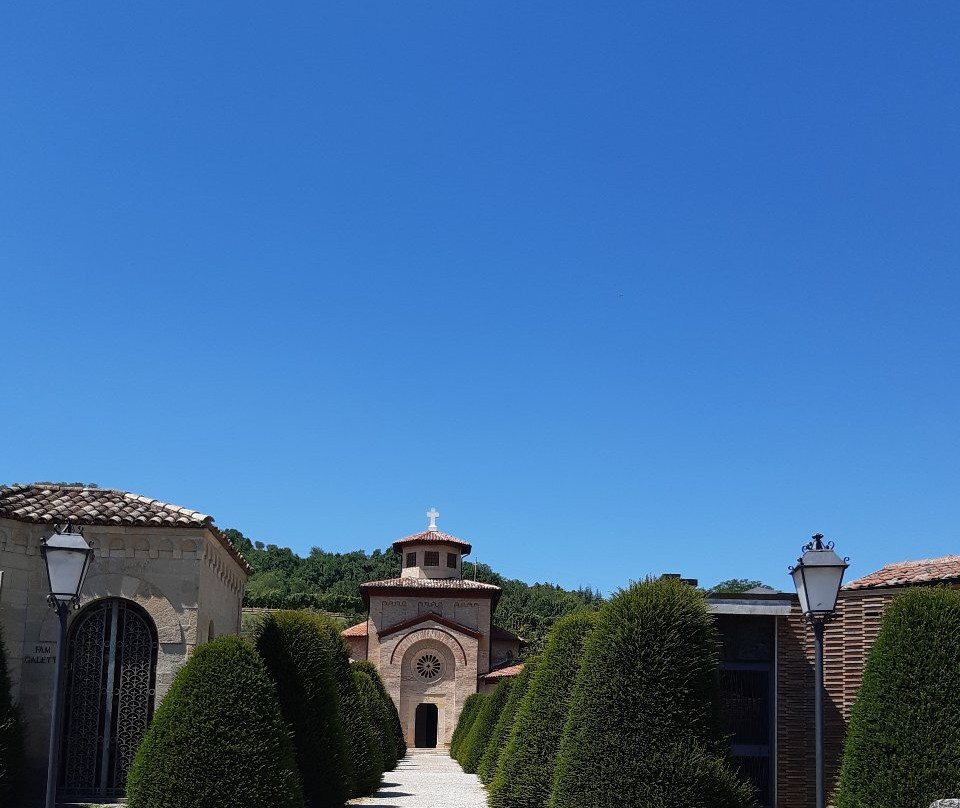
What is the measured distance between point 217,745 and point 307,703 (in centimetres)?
420

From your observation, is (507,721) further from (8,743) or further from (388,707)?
(388,707)

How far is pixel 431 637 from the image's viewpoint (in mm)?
48438

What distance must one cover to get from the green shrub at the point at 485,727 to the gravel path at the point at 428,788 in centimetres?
49

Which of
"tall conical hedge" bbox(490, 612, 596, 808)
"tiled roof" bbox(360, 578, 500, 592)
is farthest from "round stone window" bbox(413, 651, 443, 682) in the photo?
"tall conical hedge" bbox(490, 612, 596, 808)

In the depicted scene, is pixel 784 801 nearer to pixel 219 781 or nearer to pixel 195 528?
pixel 219 781

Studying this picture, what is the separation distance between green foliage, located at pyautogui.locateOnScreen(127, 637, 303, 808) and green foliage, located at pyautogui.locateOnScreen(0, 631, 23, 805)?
255 cm

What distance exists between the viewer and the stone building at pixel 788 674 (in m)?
16.8

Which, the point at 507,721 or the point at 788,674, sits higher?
the point at 788,674

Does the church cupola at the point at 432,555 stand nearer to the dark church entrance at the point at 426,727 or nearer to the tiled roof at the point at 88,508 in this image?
the dark church entrance at the point at 426,727

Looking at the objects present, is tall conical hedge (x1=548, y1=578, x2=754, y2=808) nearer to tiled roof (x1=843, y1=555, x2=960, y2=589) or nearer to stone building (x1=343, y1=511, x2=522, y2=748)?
tiled roof (x1=843, y1=555, x2=960, y2=589)

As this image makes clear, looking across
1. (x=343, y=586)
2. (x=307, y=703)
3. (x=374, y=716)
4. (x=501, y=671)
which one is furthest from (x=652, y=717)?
(x=343, y=586)

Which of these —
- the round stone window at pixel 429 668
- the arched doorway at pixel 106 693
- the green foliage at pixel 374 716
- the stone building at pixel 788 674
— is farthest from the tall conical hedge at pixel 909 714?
the round stone window at pixel 429 668

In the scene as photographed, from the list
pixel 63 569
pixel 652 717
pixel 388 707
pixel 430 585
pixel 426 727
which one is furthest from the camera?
pixel 426 727

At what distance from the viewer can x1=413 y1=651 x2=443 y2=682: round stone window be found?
4850cm
